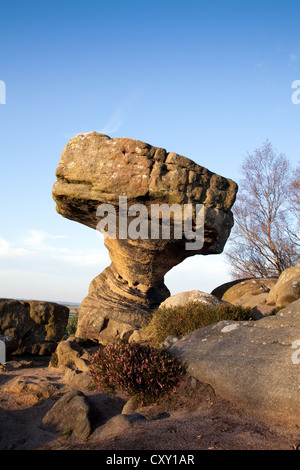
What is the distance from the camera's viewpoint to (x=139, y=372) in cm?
646

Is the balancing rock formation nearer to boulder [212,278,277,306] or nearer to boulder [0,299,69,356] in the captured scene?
boulder [0,299,69,356]

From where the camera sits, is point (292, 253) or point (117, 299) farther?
point (292, 253)

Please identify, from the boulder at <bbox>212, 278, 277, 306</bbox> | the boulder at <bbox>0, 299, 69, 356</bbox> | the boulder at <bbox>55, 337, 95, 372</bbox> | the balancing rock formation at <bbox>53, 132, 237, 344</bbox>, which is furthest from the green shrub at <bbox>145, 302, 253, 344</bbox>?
the boulder at <bbox>212, 278, 277, 306</bbox>

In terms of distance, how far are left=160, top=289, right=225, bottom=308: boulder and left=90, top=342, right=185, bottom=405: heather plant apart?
3737mm

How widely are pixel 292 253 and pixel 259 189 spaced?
A: 4653mm

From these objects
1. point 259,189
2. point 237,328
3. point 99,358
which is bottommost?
point 99,358

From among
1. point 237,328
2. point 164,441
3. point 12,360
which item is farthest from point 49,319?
point 164,441

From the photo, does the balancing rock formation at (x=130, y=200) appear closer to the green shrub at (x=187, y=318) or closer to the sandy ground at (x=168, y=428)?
the green shrub at (x=187, y=318)

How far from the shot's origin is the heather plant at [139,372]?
6230 mm

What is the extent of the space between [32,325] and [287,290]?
9074 mm

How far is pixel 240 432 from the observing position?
4617 mm
